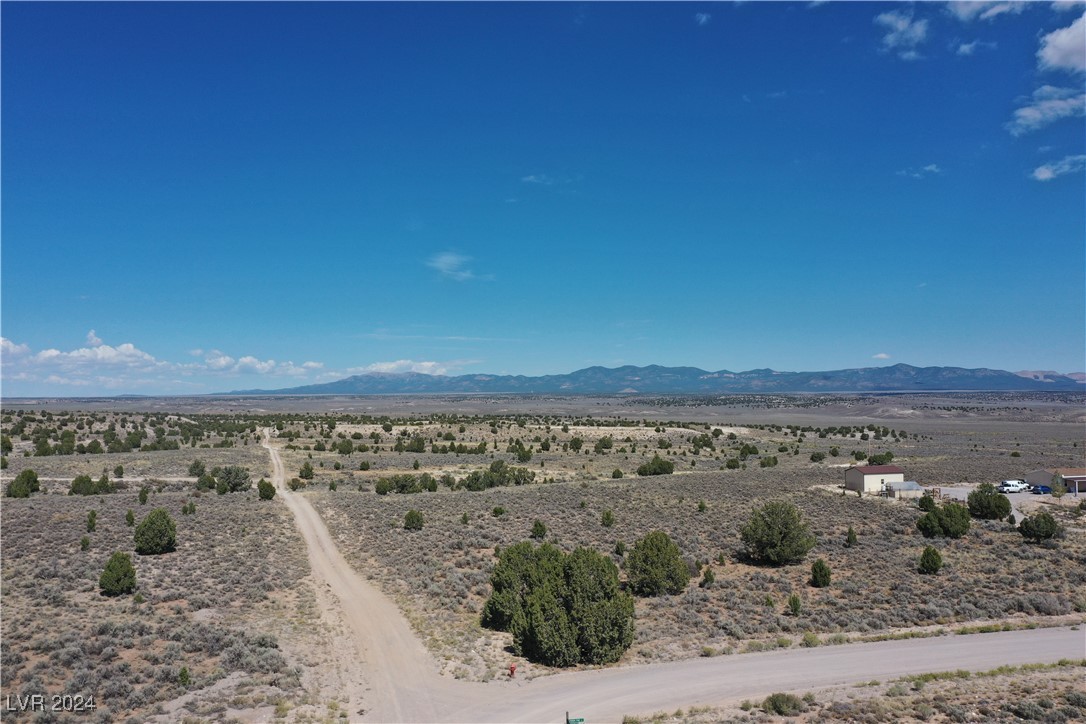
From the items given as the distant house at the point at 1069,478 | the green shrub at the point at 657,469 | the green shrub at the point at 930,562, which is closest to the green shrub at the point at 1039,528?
the green shrub at the point at 930,562

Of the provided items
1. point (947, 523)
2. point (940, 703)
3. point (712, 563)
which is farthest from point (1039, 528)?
point (940, 703)

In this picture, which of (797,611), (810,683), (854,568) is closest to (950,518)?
(854,568)

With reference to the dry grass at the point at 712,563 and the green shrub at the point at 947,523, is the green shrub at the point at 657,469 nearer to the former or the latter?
the dry grass at the point at 712,563

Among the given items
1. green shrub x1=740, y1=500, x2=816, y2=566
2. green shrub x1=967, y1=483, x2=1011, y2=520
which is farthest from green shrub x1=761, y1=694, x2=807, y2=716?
green shrub x1=967, y1=483, x2=1011, y2=520

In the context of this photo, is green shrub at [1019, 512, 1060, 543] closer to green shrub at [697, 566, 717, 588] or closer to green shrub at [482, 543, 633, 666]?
green shrub at [697, 566, 717, 588]

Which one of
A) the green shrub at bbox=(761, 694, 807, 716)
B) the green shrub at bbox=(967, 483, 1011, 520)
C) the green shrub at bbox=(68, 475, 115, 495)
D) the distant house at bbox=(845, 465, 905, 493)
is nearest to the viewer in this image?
the green shrub at bbox=(761, 694, 807, 716)

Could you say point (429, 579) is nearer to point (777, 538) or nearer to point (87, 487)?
point (777, 538)
